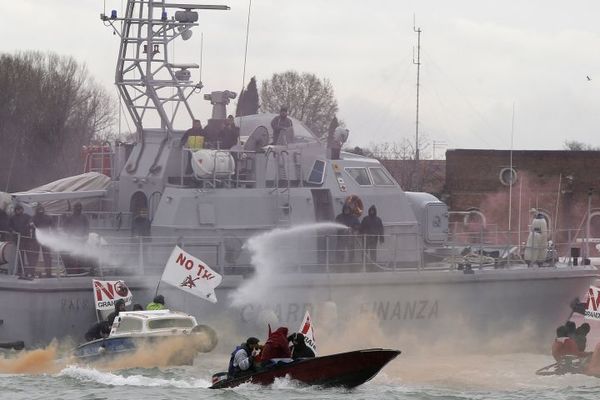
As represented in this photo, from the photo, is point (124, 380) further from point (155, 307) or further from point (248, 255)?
point (248, 255)

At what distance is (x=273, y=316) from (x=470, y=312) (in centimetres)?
422

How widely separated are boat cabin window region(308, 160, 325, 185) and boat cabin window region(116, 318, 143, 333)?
5801 mm

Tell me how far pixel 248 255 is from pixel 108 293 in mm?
3114

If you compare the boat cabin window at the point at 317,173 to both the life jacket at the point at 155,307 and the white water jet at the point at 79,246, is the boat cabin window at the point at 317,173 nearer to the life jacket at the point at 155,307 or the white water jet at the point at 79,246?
the white water jet at the point at 79,246

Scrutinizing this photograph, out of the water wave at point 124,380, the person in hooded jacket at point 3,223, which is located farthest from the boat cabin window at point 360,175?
the water wave at point 124,380

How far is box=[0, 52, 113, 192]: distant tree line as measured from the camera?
187 ft

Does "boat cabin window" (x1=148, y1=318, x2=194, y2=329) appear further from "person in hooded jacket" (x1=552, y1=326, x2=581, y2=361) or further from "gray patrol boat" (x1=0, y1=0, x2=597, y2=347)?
"person in hooded jacket" (x1=552, y1=326, x2=581, y2=361)

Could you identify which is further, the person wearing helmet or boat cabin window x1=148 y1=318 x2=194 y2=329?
the person wearing helmet

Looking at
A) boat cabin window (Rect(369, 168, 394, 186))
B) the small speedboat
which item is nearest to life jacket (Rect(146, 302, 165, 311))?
the small speedboat

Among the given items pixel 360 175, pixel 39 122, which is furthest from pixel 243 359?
pixel 39 122

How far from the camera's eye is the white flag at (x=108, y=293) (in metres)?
27.9

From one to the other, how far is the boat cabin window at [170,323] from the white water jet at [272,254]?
2.03m

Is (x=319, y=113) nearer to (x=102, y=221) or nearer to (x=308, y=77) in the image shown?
(x=308, y=77)

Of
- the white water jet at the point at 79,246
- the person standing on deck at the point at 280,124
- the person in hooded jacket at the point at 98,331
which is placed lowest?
the person in hooded jacket at the point at 98,331
